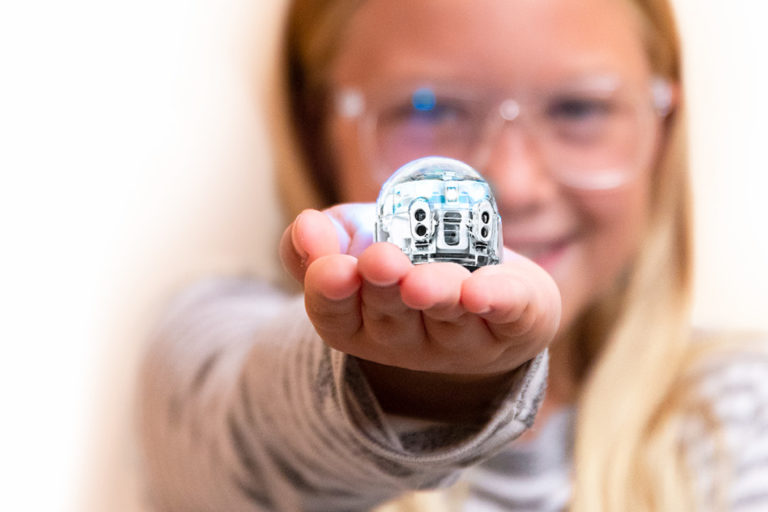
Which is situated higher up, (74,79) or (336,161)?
(74,79)

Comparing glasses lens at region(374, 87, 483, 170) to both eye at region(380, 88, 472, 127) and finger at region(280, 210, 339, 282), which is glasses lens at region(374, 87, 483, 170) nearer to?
eye at region(380, 88, 472, 127)

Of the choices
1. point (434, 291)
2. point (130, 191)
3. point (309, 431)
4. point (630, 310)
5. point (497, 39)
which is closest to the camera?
point (434, 291)

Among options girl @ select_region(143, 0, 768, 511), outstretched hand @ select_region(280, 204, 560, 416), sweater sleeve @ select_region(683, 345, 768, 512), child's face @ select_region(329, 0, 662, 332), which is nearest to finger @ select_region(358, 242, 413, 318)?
outstretched hand @ select_region(280, 204, 560, 416)

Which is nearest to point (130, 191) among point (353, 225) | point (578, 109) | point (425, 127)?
point (425, 127)

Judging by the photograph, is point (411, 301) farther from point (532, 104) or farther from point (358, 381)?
point (532, 104)

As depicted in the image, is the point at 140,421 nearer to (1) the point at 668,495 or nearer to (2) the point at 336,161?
(2) the point at 336,161

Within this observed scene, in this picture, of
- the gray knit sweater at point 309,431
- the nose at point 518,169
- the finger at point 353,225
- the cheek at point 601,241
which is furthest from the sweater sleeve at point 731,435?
the finger at point 353,225

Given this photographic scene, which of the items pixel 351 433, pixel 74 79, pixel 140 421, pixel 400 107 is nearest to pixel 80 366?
pixel 140 421
